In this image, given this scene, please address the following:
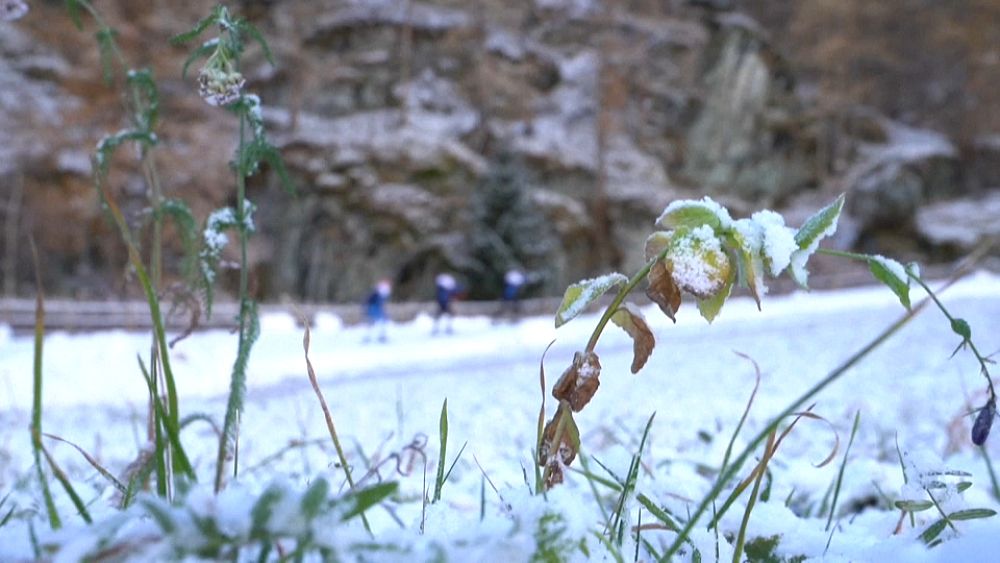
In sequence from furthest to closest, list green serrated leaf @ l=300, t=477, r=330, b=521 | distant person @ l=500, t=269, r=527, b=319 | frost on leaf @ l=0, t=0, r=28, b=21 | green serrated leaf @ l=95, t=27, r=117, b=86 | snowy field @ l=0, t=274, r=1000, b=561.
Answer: distant person @ l=500, t=269, r=527, b=319
green serrated leaf @ l=95, t=27, r=117, b=86
frost on leaf @ l=0, t=0, r=28, b=21
snowy field @ l=0, t=274, r=1000, b=561
green serrated leaf @ l=300, t=477, r=330, b=521

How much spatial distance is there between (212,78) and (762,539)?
70cm

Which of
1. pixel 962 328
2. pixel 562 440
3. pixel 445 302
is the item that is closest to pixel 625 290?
pixel 562 440

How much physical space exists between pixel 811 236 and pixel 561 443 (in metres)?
0.25

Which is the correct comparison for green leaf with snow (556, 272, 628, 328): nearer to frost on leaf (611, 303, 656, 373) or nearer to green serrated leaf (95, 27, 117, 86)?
frost on leaf (611, 303, 656, 373)

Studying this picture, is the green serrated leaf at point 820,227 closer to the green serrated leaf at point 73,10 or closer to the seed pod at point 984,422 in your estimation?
the seed pod at point 984,422

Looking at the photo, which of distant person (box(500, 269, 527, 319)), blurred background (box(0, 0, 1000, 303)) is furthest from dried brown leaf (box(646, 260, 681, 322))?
blurred background (box(0, 0, 1000, 303))

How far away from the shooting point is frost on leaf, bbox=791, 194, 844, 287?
0.54m

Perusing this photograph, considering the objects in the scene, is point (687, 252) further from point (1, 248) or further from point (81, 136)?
point (1, 248)

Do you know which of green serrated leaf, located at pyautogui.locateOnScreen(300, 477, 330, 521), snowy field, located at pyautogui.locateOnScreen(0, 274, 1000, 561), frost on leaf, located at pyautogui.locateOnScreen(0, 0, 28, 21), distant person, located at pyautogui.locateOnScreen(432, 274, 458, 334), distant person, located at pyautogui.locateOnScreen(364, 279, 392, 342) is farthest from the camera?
distant person, located at pyautogui.locateOnScreen(432, 274, 458, 334)

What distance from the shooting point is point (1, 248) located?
16781 millimetres

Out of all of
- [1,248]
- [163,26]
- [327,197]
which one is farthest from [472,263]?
[1,248]

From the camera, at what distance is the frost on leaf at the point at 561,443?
58cm

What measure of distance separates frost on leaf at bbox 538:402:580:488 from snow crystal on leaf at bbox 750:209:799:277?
19 cm

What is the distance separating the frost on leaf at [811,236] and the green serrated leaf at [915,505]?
219mm
